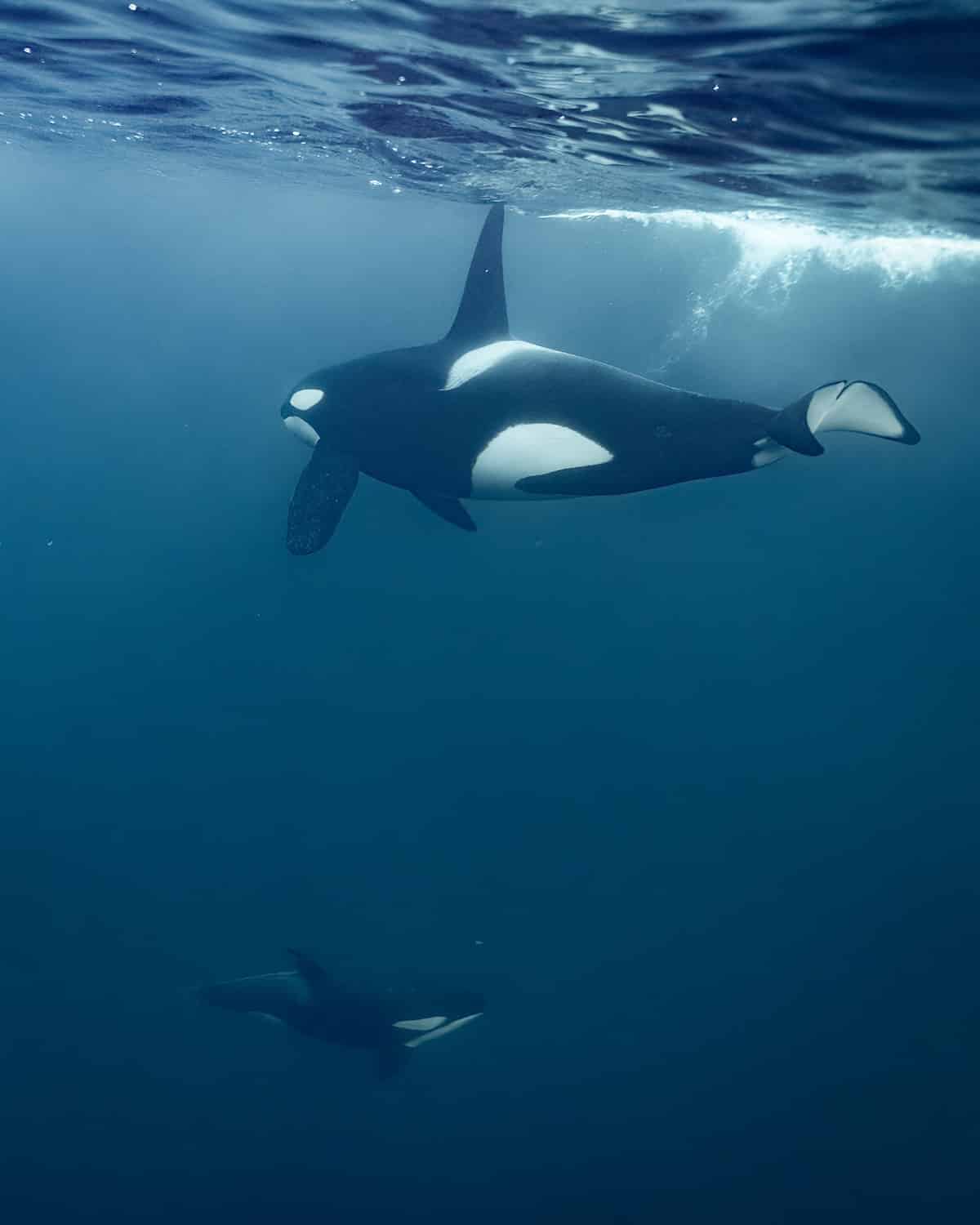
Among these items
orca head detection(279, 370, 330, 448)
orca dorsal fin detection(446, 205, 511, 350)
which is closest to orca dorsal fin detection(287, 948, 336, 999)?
orca head detection(279, 370, 330, 448)

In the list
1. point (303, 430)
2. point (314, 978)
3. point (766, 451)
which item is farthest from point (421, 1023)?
point (766, 451)

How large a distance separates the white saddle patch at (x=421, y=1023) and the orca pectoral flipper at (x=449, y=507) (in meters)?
7.39

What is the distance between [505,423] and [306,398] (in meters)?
3.12

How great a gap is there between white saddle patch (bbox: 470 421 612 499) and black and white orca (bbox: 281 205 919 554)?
0.4 inches

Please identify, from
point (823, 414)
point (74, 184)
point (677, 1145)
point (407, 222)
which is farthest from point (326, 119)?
point (74, 184)

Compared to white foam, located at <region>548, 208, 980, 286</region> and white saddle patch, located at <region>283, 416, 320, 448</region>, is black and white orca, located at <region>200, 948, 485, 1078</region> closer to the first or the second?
white saddle patch, located at <region>283, 416, 320, 448</region>

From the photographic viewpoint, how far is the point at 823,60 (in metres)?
8.27

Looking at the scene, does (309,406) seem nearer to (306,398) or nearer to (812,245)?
(306,398)

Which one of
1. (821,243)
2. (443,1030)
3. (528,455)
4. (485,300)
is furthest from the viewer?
(821,243)

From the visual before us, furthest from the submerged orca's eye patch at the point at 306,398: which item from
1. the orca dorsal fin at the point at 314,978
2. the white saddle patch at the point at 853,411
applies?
the orca dorsal fin at the point at 314,978

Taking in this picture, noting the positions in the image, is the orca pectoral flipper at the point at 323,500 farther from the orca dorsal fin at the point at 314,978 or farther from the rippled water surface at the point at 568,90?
the orca dorsal fin at the point at 314,978

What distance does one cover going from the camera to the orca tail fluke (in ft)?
19.1

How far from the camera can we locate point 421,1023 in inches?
501

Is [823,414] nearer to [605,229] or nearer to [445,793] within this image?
[445,793]
